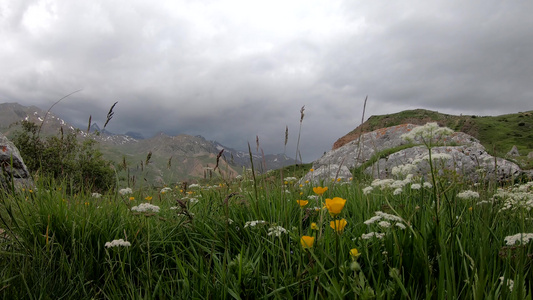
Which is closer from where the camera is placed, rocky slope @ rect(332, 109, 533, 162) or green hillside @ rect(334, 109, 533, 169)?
green hillside @ rect(334, 109, 533, 169)

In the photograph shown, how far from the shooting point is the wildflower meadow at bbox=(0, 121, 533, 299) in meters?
2.01

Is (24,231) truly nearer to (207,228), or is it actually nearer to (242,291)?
(207,228)

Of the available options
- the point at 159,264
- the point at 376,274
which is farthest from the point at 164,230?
the point at 376,274

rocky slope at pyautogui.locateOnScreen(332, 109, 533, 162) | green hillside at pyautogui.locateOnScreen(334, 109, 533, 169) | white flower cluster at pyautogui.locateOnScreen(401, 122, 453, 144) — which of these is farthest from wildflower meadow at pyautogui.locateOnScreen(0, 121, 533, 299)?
rocky slope at pyautogui.locateOnScreen(332, 109, 533, 162)

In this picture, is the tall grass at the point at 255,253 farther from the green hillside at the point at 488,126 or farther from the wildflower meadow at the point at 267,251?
the green hillside at the point at 488,126

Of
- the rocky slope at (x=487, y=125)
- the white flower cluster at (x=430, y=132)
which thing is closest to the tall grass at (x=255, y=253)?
the white flower cluster at (x=430, y=132)

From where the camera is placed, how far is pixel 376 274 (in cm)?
247

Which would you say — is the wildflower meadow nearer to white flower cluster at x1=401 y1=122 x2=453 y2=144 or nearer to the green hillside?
white flower cluster at x1=401 y1=122 x2=453 y2=144

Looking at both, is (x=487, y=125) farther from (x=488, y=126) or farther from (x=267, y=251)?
(x=267, y=251)

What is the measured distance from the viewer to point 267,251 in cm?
258

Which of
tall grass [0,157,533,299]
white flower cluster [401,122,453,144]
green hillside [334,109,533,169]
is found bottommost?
tall grass [0,157,533,299]

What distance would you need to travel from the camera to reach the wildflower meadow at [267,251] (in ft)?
6.59

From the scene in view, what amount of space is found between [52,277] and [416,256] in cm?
320

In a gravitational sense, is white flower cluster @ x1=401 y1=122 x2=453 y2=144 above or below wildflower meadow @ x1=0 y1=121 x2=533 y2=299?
above
